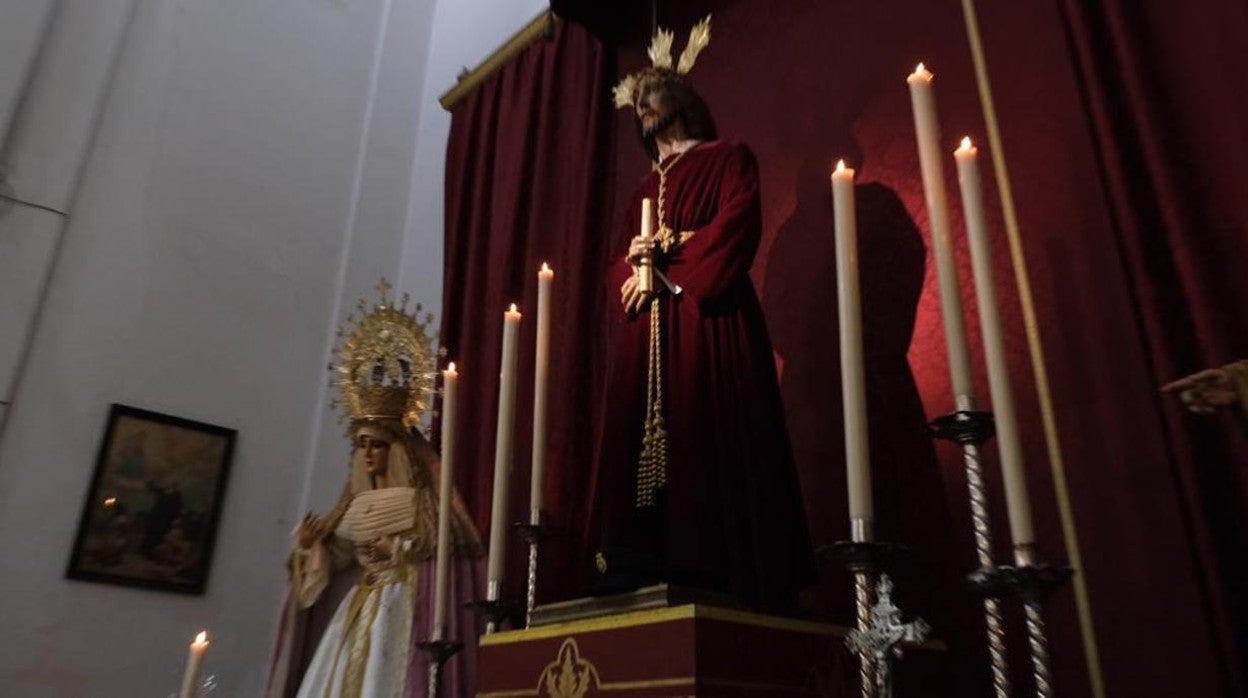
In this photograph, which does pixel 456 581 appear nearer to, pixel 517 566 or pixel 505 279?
pixel 517 566

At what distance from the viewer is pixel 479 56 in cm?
380

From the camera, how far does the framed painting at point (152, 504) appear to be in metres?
2.77

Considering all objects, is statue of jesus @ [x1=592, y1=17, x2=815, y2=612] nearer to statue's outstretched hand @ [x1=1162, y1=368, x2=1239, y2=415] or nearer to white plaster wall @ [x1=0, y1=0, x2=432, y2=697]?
statue's outstretched hand @ [x1=1162, y1=368, x2=1239, y2=415]

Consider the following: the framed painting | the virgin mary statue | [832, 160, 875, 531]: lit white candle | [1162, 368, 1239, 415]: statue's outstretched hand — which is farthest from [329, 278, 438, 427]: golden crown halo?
[1162, 368, 1239, 415]: statue's outstretched hand

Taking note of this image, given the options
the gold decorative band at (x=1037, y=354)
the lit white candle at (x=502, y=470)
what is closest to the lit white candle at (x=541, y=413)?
the lit white candle at (x=502, y=470)

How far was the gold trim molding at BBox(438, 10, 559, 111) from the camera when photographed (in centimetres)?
322

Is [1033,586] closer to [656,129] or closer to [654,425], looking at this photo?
[654,425]

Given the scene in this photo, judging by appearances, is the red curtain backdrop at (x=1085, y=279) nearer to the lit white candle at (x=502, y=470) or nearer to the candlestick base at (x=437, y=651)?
the lit white candle at (x=502, y=470)

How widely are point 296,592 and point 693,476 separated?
45.7 inches

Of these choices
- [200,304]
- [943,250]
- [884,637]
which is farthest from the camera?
[200,304]

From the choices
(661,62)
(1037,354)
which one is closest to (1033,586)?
(1037,354)

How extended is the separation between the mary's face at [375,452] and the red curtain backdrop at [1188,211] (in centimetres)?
158

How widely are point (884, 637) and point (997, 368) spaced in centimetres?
37

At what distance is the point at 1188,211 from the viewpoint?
1.54 m
